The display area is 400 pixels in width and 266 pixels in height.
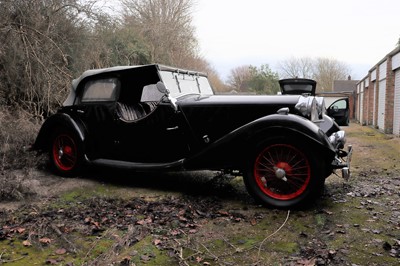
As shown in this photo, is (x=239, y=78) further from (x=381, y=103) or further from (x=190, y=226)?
(x=190, y=226)

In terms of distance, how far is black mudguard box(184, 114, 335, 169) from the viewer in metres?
4.11

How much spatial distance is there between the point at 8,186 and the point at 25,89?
490cm

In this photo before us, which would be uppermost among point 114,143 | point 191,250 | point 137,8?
point 137,8

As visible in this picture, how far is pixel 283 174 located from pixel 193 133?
4.66ft

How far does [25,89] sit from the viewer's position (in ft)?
29.2

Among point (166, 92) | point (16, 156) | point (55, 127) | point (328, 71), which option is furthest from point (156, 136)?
point (328, 71)

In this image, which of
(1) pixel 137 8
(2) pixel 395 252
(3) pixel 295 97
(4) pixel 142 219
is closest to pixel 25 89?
(4) pixel 142 219

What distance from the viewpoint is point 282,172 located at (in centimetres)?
425

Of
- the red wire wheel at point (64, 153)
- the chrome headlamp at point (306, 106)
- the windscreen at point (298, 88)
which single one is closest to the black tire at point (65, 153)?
the red wire wheel at point (64, 153)

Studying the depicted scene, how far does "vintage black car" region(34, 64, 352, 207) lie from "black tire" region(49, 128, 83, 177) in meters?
0.02

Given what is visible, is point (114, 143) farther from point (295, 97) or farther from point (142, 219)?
point (295, 97)

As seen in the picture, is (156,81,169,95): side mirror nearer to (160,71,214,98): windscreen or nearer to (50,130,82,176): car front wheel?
(160,71,214,98): windscreen

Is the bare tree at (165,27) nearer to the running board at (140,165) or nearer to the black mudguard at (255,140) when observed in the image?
the running board at (140,165)

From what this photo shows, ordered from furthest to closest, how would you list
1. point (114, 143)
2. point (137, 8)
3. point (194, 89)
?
point (137, 8) → point (194, 89) → point (114, 143)
